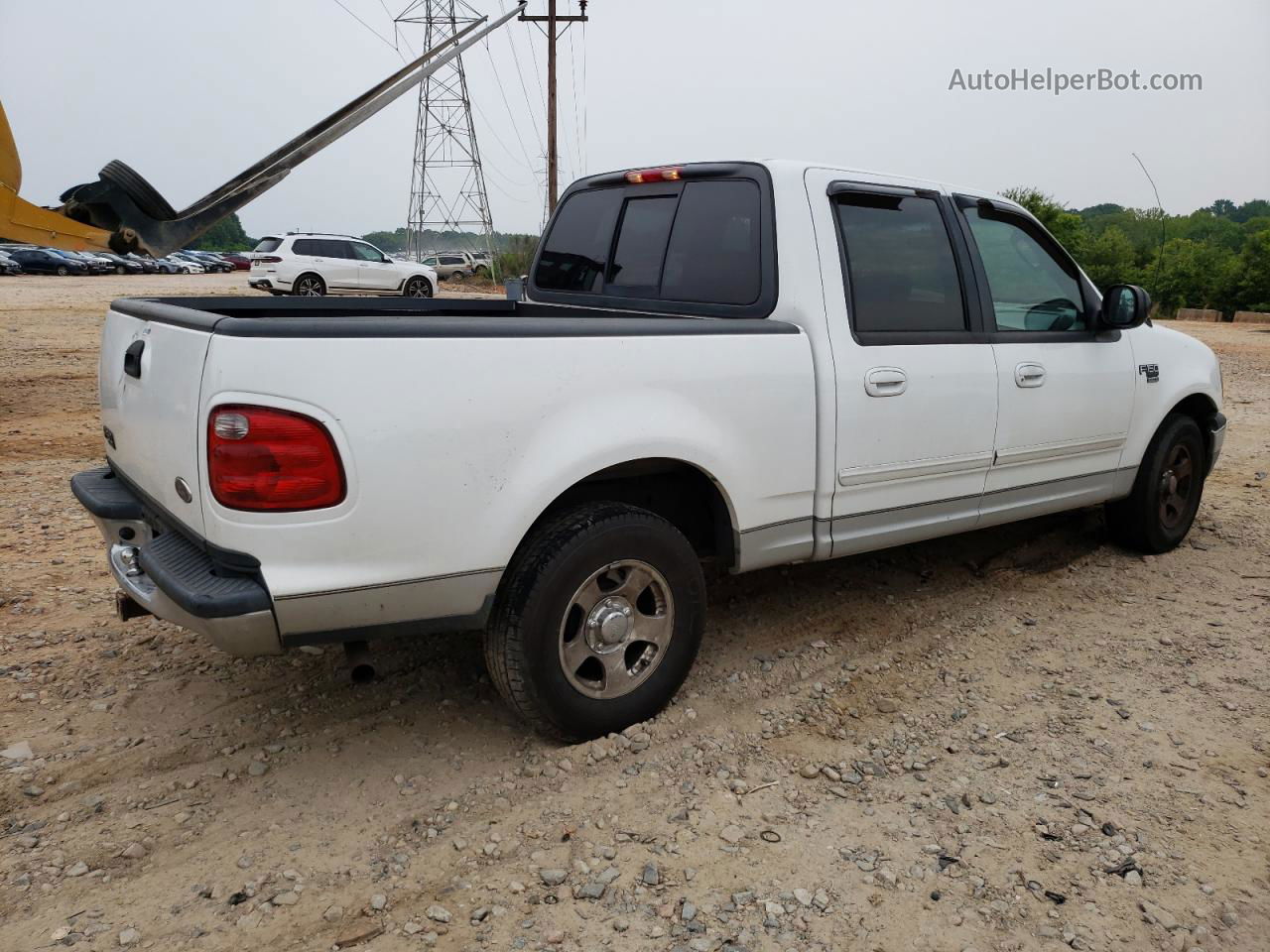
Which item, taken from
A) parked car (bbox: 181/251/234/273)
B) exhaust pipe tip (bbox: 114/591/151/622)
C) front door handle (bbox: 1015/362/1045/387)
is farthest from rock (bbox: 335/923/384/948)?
parked car (bbox: 181/251/234/273)

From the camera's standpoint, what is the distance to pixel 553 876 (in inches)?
105

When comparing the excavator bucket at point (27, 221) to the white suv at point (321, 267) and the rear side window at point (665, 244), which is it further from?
the white suv at point (321, 267)

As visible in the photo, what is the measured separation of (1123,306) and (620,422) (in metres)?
2.84

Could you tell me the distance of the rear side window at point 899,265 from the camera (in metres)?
3.84

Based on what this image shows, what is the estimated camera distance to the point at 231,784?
311 centimetres

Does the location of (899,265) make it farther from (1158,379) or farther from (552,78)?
(552,78)

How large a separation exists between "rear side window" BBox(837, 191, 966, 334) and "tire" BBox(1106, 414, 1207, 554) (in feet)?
5.84

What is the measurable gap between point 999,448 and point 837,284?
3.75 feet

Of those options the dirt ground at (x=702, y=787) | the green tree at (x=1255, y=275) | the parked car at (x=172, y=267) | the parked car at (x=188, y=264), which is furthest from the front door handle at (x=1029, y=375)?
the parked car at (x=188, y=264)

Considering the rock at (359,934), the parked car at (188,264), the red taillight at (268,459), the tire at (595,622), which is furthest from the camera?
the parked car at (188,264)

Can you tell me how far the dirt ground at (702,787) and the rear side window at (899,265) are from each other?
1385 millimetres

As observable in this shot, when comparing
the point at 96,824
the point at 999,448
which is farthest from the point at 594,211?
the point at 96,824

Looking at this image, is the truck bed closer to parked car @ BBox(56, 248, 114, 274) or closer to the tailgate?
the tailgate

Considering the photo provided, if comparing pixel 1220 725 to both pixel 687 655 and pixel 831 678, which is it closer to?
pixel 831 678
